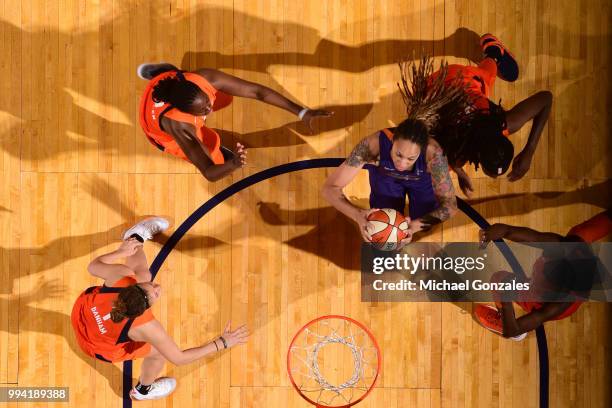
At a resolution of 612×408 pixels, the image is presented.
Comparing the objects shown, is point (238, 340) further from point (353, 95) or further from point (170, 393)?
point (353, 95)

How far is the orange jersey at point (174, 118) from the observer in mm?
3881

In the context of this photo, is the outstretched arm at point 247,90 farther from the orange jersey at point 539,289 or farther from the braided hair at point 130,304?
the orange jersey at point 539,289

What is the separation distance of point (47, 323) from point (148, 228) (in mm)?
1074

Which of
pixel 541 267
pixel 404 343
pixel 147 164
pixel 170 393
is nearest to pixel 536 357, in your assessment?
pixel 541 267

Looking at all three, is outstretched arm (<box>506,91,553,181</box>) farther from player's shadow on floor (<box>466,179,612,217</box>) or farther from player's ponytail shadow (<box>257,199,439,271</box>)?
player's ponytail shadow (<box>257,199,439,271</box>)

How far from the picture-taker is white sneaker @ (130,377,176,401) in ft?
13.4

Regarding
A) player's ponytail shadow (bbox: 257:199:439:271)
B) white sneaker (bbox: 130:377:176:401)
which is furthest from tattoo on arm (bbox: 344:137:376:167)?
white sneaker (bbox: 130:377:176:401)

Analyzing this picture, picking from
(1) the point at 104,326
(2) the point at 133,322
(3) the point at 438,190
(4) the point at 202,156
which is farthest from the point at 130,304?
(3) the point at 438,190

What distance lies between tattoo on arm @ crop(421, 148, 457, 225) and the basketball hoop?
1000mm

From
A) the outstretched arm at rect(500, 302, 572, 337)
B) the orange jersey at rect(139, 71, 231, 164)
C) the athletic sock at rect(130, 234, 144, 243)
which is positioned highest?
the orange jersey at rect(139, 71, 231, 164)

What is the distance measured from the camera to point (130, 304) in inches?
146

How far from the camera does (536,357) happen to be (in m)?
4.16

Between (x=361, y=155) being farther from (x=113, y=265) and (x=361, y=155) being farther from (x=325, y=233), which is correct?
(x=113, y=265)
